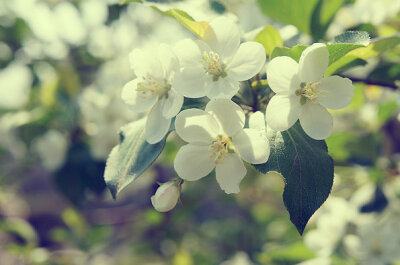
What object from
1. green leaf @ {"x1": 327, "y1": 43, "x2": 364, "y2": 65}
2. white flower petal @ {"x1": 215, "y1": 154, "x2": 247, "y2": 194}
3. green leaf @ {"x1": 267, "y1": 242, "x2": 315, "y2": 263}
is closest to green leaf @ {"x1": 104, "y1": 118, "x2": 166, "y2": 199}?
white flower petal @ {"x1": 215, "y1": 154, "x2": 247, "y2": 194}

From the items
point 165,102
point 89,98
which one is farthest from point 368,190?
point 89,98

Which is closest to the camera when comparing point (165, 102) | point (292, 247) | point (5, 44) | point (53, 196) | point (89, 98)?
point (165, 102)

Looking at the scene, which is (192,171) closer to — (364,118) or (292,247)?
(292,247)

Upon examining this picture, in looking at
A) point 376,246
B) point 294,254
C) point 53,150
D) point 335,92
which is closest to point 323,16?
point 335,92

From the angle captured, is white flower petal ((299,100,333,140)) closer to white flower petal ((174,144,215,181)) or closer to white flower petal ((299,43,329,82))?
white flower petal ((299,43,329,82))

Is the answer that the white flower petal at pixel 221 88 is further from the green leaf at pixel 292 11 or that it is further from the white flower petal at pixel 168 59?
the green leaf at pixel 292 11

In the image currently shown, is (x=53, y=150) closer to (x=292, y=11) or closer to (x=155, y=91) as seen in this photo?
(x=155, y=91)

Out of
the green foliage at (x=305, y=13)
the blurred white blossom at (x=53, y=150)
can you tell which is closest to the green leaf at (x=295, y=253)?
the green foliage at (x=305, y=13)

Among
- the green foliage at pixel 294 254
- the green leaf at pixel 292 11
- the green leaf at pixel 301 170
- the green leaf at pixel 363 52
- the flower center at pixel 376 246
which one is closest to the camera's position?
the green leaf at pixel 301 170
